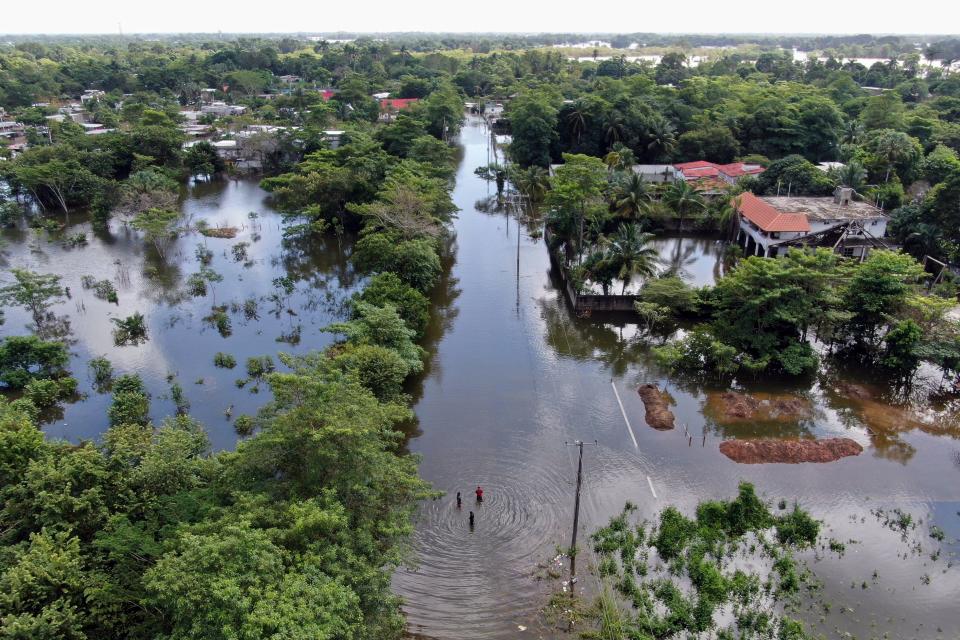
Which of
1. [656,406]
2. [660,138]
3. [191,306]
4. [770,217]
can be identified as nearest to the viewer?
[656,406]

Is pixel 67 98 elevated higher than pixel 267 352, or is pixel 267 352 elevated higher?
pixel 67 98

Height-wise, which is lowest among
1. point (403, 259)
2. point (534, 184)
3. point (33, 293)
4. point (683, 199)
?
point (33, 293)

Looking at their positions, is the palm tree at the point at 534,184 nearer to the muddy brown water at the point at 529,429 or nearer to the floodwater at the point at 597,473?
the muddy brown water at the point at 529,429

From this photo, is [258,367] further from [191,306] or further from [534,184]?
[534,184]

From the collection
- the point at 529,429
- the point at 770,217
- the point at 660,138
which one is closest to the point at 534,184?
the point at 660,138

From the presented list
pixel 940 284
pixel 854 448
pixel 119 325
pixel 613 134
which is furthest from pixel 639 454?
pixel 613 134

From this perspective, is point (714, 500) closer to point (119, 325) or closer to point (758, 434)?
point (758, 434)

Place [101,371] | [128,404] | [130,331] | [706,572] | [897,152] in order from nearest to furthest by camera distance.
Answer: [706,572], [128,404], [101,371], [130,331], [897,152]
